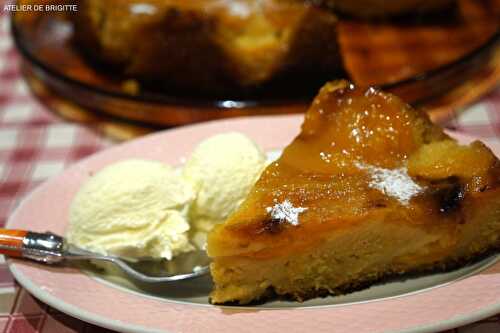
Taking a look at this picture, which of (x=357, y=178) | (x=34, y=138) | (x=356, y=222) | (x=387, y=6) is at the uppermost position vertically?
(x=387, y=6)

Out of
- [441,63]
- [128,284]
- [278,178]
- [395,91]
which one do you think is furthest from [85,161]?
[441,63]

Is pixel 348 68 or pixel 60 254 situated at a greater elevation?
pixel 348 68

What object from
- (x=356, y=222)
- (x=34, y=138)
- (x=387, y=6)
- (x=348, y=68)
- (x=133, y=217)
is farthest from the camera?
(x=387, y=6)

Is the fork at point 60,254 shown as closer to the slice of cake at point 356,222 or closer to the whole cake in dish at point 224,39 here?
the slice of cake at point 356,222

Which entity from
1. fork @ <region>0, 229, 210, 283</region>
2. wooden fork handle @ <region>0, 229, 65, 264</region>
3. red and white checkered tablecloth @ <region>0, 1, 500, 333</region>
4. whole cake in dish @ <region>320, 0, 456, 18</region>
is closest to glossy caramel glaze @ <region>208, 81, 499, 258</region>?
fork @ <region>0, 229, 210, 283</region>

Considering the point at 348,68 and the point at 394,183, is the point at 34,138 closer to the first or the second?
the point at 348,68

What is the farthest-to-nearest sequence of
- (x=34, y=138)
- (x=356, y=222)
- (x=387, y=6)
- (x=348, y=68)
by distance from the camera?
(x=387, y=6) < (x=348, y=68) < (x=34, y=138) < (x=356, y=222)

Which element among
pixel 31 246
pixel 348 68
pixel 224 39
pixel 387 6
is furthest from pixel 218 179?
pixel 387 6
